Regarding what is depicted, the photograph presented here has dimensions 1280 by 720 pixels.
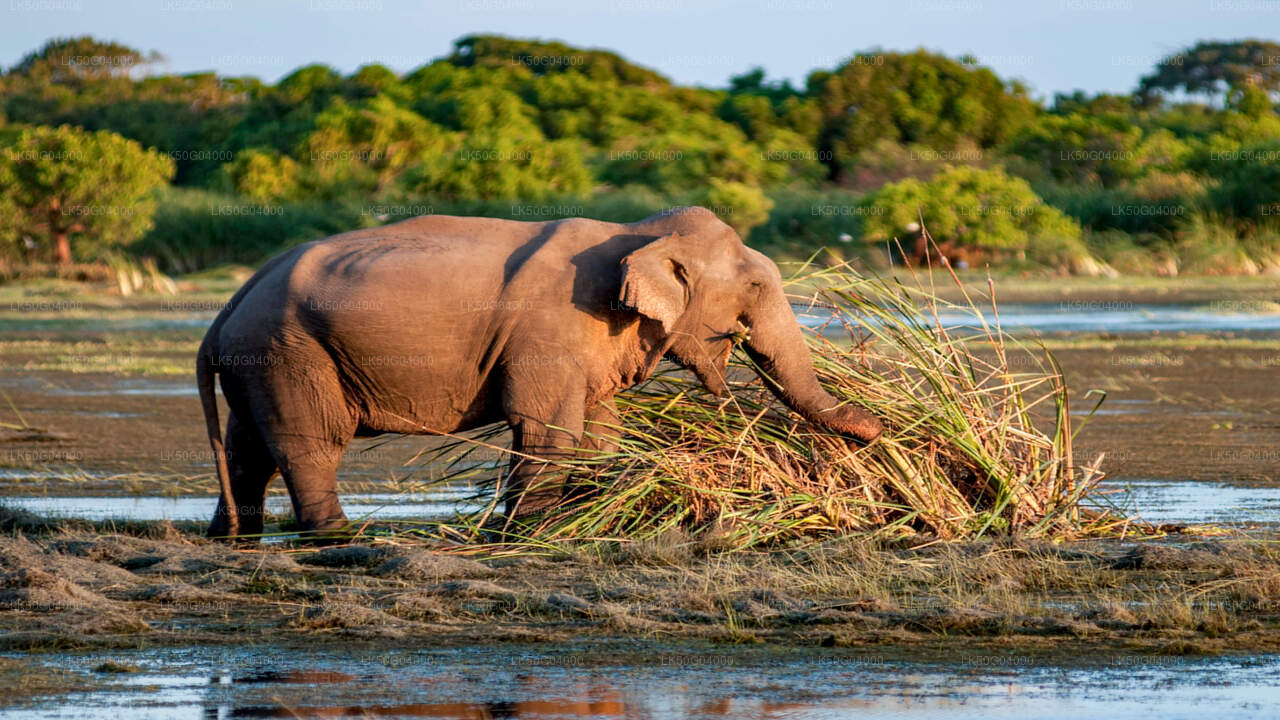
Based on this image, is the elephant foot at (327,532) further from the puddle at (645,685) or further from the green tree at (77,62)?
the green tree at (77,62)

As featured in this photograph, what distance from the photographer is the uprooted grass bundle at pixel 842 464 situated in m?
9.09

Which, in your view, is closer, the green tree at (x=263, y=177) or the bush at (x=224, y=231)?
the bush at (x=224, y=231)

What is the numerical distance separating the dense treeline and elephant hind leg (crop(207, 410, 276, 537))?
26255 mm

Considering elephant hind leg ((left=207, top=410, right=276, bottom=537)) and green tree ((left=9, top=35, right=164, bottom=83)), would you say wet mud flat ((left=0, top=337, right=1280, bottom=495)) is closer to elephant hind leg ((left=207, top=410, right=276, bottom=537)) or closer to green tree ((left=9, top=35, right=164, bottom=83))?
elephant hind leg ((left=207, top=410, right=276, bottom=537))

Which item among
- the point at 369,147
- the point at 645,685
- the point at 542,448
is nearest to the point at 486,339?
the point at 542,448

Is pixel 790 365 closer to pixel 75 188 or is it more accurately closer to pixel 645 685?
pixel 645 685

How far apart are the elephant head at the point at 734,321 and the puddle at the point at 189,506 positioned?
1.87 m

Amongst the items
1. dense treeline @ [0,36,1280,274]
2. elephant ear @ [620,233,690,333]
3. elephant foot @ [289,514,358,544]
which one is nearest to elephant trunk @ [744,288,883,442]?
elephant ear @ [620,233,690,333]

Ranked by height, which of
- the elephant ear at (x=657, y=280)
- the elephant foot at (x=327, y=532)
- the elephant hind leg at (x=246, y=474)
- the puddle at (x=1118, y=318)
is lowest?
the puddle at (x=1118, y=318)

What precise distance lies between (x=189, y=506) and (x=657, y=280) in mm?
3870

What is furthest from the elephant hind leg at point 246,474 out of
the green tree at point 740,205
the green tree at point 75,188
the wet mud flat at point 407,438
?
the green tree at point 740,205

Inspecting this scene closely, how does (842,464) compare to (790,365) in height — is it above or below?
below

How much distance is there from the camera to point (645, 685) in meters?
6.15

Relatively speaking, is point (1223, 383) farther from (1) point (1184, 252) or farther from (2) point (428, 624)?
(1) point (1184, 252)
